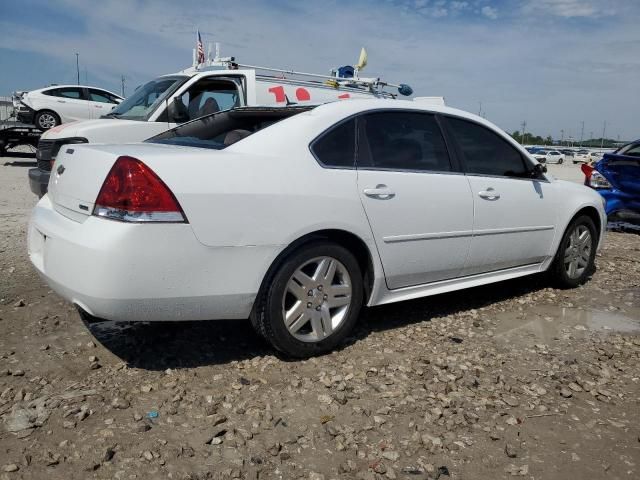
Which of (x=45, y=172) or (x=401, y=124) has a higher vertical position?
(x=401, y=124)

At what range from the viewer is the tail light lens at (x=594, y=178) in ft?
26.7

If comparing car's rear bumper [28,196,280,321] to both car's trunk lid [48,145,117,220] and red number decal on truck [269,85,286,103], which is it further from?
red number decal on truck [269,85,286,103]

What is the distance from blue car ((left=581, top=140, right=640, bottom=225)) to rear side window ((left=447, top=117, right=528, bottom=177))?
4239 millimetres

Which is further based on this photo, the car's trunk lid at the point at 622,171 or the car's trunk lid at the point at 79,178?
the car's trunk lid at the point at 622,171

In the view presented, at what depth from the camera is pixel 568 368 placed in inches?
133

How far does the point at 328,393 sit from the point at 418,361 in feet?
2.33

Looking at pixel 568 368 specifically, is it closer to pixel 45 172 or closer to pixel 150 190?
pixel 150 190

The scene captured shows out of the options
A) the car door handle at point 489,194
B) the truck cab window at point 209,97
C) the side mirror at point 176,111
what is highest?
the truck cab window at point 209,97

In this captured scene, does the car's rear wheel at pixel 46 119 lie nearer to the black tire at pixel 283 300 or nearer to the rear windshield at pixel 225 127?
the rear windshield at pixel 225 127

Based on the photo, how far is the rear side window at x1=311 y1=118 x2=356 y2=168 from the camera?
3301mm

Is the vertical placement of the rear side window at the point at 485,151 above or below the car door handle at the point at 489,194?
above

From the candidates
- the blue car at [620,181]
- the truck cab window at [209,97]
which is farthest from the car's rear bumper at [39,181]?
the blue car at [620,181]

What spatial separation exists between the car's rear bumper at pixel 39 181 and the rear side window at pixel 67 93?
11003 mm

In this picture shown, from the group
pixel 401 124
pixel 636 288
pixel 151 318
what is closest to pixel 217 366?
pixel 151 318
